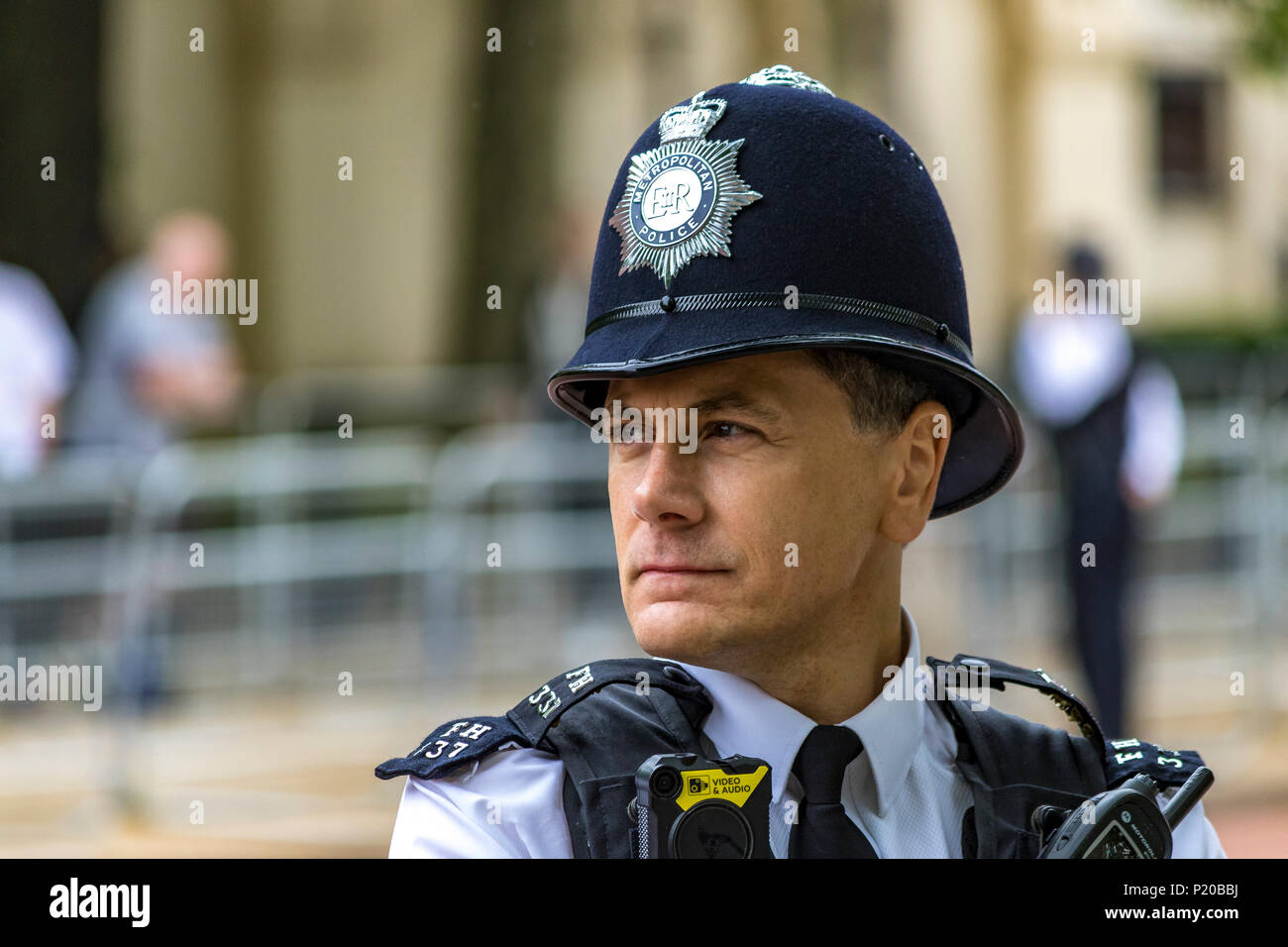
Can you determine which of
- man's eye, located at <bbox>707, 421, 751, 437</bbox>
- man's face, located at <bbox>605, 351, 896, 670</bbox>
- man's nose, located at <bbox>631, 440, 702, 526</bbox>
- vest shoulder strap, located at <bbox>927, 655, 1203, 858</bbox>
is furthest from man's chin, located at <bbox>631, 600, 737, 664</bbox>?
vest shoulder strap, located at <bbox>927, 655, 1203, 858</bbox>

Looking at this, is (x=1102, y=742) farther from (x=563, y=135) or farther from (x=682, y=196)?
(x=563, y=135)

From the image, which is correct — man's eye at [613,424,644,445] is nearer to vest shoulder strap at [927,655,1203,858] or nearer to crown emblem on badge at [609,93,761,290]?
crown emblem on badge at [609,93,761,290]

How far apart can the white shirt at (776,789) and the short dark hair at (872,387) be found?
0.35 meters

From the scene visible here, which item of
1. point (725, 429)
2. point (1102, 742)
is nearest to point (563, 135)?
point (1102, 742)

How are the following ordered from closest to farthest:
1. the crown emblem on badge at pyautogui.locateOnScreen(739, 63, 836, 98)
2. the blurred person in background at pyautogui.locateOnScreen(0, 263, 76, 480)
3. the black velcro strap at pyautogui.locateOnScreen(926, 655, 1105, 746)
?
the crown emblem on badge at pyautogui.locateOnScreen(739, 63, 836, 98), the black velcro strap at pyautogui.locateOnScreen(926, 655, 1105, 746), the blurred person in background at pyautogui.locateOnScreen(0, 263, 76, 480)

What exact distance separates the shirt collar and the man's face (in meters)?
0.05

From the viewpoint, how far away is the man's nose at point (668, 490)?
2.21 meters

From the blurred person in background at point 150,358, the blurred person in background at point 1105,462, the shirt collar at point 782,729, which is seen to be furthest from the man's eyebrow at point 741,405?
the blurred person in background at point 150,358

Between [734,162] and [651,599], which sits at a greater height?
[734,162]

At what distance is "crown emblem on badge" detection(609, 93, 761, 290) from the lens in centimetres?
227

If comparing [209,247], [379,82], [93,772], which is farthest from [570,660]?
[379,82]

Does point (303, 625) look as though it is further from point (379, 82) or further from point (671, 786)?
point (379, 82)

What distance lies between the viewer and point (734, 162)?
2293mm
